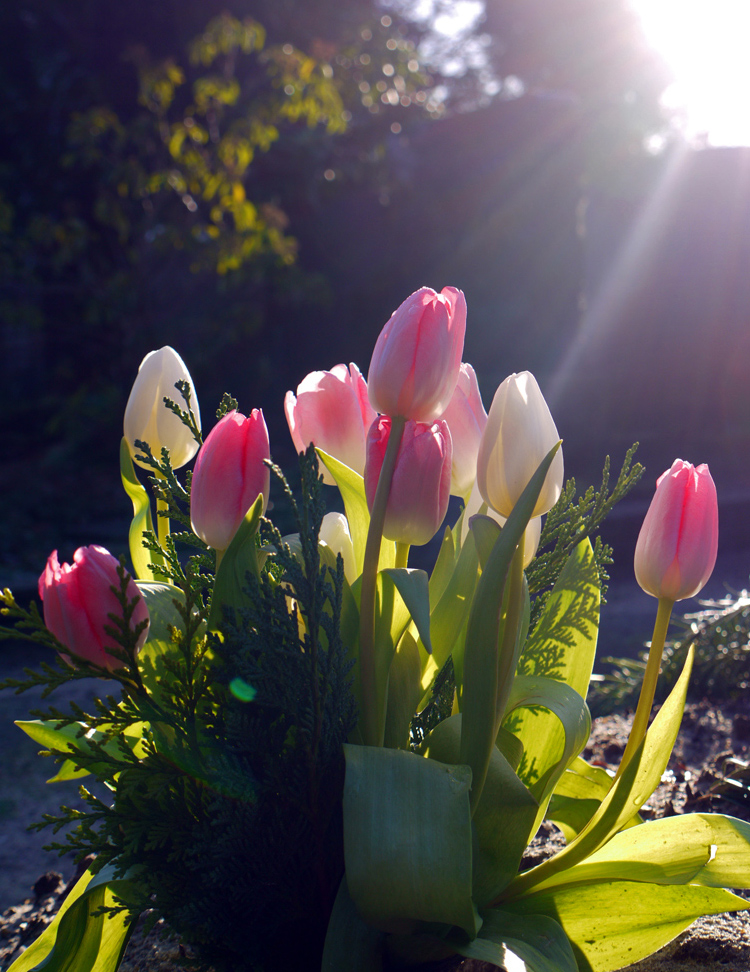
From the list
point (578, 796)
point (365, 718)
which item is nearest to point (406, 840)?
point (365, 718)

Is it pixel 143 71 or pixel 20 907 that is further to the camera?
pixel 143 71

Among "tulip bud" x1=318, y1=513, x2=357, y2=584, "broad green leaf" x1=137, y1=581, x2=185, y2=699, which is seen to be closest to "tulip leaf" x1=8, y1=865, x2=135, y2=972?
"broad green leaf" x1=137, y1=581, x2=185, y2=699

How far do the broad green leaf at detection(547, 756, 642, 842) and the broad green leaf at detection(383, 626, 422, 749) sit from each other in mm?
317

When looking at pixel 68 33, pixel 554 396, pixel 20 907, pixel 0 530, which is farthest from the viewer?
pixel 554 396

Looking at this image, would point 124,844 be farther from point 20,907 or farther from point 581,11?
point 581,11

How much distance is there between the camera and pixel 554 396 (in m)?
7.75

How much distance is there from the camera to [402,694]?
35.9 inches

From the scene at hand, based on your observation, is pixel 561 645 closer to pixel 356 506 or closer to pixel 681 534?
pixel 681 534

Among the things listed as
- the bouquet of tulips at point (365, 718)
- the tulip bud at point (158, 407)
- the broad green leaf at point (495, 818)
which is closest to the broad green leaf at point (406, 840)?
the bouquet of tulips at point (365, 718)

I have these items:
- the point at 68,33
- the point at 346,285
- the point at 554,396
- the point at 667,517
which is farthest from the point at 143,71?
the point at 667,517

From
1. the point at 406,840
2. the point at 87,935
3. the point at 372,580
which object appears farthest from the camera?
the point at 87,935

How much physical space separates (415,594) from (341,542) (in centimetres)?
27

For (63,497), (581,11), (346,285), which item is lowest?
(63,497)

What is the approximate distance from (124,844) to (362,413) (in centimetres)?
58
